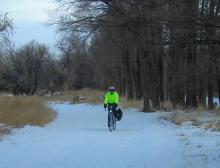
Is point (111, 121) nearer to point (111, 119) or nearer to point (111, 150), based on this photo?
point (111, 119)

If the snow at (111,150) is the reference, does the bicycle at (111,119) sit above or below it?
above

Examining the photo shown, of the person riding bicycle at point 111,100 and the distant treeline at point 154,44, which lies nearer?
the distant treeline at point 154,44

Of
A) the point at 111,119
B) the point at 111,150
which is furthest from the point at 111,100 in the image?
the point at 111,150

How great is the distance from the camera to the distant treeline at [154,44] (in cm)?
1380

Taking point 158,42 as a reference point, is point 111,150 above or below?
below

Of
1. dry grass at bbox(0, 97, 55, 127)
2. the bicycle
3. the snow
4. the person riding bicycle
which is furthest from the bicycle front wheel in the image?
dry grass at bbox(0, 97, 55, 127)

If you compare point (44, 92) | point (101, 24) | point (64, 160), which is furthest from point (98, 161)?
point (44, 92)

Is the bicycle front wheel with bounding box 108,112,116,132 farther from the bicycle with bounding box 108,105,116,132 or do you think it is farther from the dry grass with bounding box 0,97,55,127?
the dry grass with bounding box 0,97,55,127

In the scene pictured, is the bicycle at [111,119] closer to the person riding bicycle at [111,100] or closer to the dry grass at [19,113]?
the person riding bicycle at [111,100]

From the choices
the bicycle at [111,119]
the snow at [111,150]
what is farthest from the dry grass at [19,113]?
the bicycle at [111,119]

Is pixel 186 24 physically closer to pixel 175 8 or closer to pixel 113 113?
pixel 175 8

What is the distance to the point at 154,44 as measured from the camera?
19719 millimetres

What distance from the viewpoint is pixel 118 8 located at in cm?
3903

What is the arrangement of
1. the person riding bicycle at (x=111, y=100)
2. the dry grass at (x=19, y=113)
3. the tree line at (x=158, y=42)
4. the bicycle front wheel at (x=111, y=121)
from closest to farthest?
the tree line at (x=158, y=42) → the bicycle front wheel at (x=111, y=121) → the person riding bicycle at (x=111, y=100) → the dry grass at (x=19, y=113)
